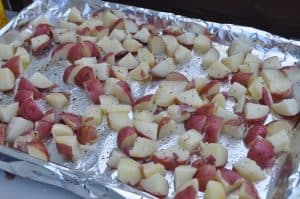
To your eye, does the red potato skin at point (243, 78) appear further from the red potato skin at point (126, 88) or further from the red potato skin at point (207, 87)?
the red potato skin at point (126, 88)

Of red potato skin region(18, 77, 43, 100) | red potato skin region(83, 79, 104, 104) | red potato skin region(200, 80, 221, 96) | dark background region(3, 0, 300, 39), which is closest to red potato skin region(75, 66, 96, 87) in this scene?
red potato skin region(83, 79, 104, 104)

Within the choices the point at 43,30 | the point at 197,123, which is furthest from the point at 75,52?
the point at 197,123

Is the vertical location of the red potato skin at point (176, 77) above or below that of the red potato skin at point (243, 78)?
above

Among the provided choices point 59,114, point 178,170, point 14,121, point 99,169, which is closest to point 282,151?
point 178,170

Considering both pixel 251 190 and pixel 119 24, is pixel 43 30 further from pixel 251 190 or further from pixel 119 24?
pixel 251 190

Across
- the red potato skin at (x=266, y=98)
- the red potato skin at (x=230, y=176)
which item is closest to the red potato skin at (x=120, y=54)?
the red potato skin at (x=266, y=98)

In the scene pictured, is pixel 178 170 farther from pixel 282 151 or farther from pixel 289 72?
pixel 289 72
